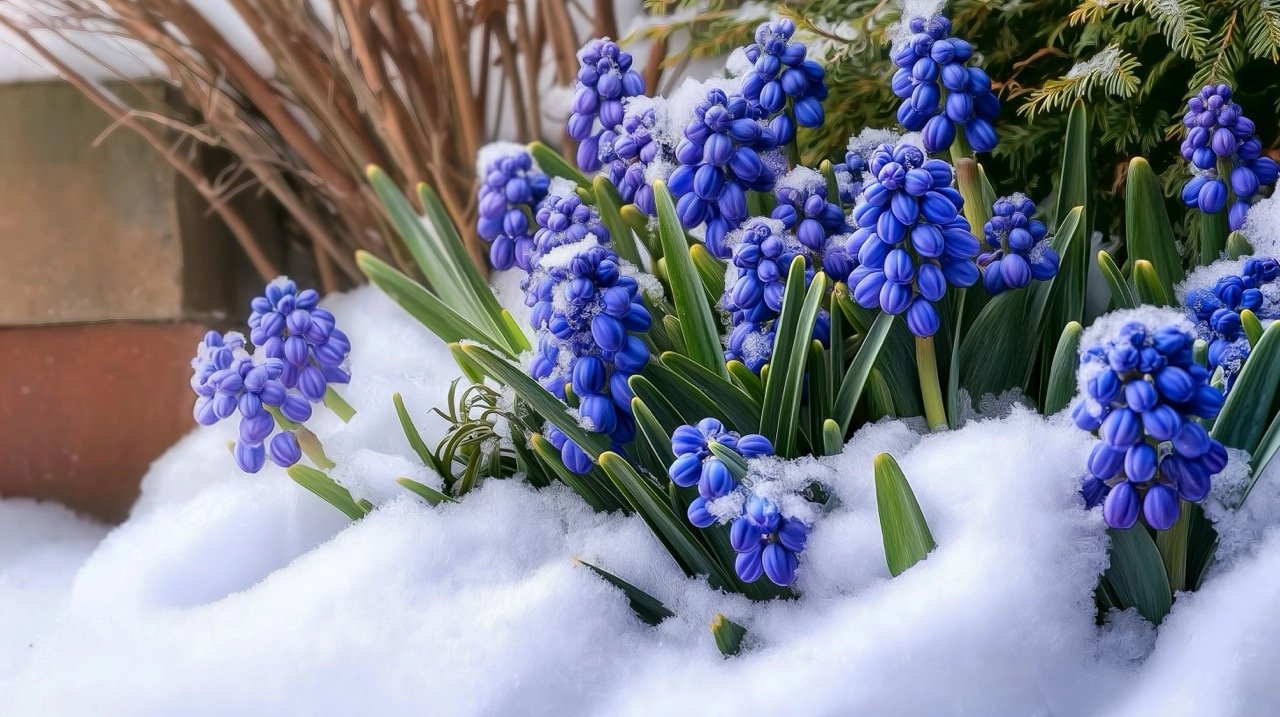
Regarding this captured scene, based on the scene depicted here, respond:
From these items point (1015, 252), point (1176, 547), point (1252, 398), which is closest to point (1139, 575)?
point (1176, 547)

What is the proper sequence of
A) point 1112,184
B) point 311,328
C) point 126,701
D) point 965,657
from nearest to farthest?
point 965,657 < point 126,701 < point 311,328 < point 1112,184

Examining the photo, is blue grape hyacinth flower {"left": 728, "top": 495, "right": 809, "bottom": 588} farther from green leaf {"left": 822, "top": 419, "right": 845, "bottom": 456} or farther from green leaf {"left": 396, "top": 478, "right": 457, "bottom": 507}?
green leaf {"left": 396, "top": 478, "right": 457, "bottom": 507}

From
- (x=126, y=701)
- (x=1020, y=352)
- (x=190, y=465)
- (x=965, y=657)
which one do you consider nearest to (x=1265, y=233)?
(x=1020, y=352)

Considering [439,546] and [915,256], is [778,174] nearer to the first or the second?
[915,256]

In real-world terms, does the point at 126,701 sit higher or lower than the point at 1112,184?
lower

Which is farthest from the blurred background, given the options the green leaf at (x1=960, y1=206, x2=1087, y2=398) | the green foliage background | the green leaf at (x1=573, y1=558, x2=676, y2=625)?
the green leaf at (x1=573, y1=558, x2=676, y2=625)

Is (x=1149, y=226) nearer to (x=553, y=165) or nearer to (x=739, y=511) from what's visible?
(x=739, y=511)
